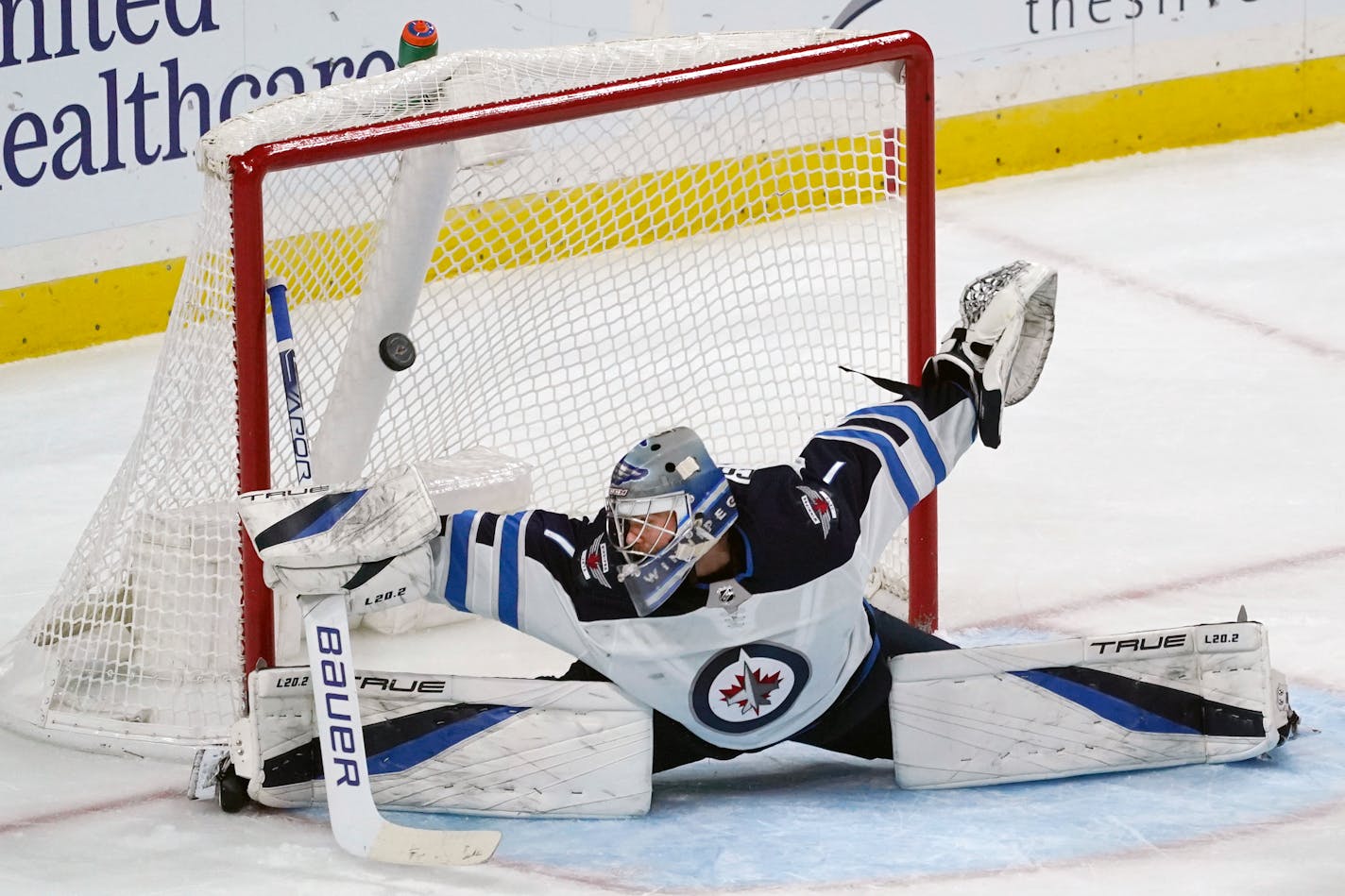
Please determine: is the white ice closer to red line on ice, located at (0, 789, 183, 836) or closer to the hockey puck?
red line on ice, located at (0, 789, 183, 836)

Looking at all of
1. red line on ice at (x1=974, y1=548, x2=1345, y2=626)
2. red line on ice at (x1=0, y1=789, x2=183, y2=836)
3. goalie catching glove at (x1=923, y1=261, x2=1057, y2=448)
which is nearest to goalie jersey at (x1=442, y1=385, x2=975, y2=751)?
goalie catching glove at (x1=923, y1=261, x2=1057, y2=448)

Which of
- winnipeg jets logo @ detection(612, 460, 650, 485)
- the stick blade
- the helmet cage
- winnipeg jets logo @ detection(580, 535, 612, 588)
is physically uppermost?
winnipeg jets logo @ detection(612, 460, 650, 485)

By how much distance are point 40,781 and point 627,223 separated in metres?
1.60

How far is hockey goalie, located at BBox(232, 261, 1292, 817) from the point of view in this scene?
10.6 feet

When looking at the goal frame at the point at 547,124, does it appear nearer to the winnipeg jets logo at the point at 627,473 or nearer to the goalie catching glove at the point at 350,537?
the goalie catching glove at the point at 350,537

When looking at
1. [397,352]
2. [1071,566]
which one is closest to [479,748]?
[397,352]

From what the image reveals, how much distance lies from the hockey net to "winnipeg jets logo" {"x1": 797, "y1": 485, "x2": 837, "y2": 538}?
29.1 inches

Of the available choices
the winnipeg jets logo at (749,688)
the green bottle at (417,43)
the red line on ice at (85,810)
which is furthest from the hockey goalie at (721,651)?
the green bottle at (417,43)

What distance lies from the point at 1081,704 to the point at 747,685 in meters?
0.53

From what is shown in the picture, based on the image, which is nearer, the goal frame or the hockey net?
the goal frame

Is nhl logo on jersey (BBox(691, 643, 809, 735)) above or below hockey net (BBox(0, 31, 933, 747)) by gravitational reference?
below

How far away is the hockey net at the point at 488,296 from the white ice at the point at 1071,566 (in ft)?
0.78

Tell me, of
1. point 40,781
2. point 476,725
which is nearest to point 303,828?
point 476,725

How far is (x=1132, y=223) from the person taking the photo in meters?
6.88
